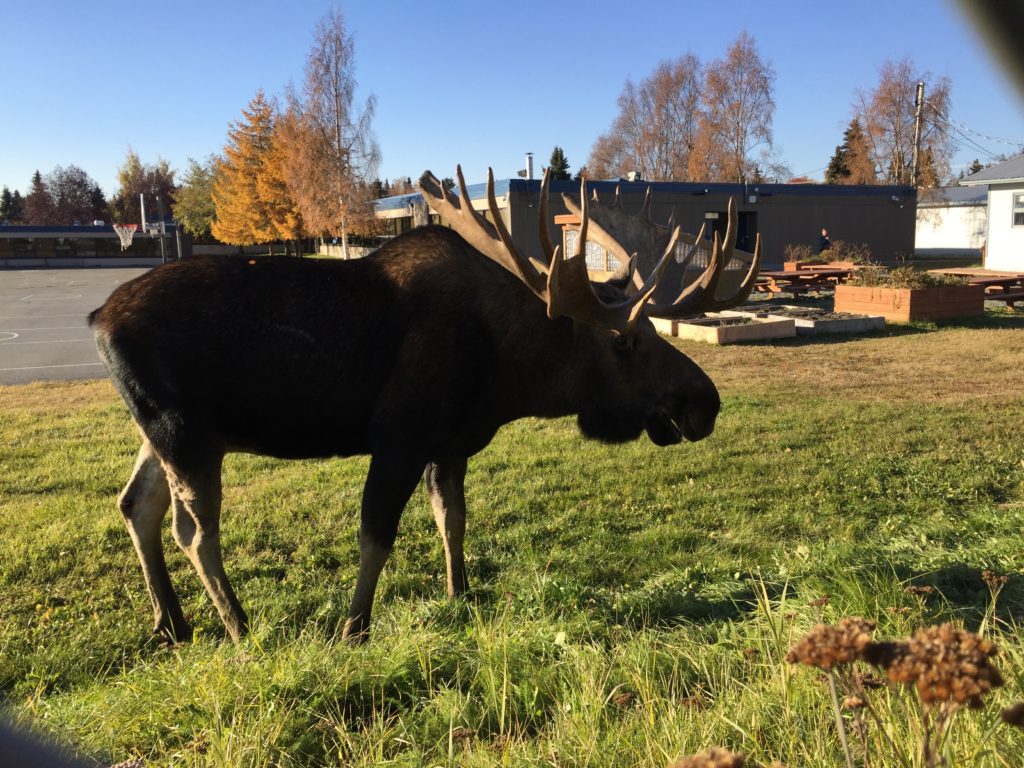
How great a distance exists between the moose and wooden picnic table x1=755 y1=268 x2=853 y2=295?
19118mm

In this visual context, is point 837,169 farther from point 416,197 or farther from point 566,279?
point 566,279

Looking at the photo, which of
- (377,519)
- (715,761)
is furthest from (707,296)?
(715,761)

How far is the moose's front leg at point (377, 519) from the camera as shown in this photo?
3869mm

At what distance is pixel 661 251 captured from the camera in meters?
5.87

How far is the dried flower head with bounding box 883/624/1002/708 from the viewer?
3.82 feet

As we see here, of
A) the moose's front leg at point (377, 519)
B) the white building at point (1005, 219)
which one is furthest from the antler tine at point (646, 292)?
the white building at point (1005, 219)

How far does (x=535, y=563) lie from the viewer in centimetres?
498

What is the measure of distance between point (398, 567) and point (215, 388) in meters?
1.87

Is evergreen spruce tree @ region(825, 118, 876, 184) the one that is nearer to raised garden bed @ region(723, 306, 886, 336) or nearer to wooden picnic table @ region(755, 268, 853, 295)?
wooden picnic table @ region(755, 268, 853, 295)

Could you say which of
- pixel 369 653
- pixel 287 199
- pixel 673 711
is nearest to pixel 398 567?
pixel 369 653

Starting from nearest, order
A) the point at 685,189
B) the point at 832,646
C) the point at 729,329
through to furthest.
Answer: the point at 832,646
the point at 729,329
the point at 685,189

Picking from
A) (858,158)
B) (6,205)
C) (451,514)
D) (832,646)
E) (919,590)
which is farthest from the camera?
(6,205)

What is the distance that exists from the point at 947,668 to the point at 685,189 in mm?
35274

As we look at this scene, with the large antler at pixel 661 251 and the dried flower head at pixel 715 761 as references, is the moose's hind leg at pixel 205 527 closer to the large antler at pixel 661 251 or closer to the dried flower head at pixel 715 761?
the large antler at pixel 661 251
